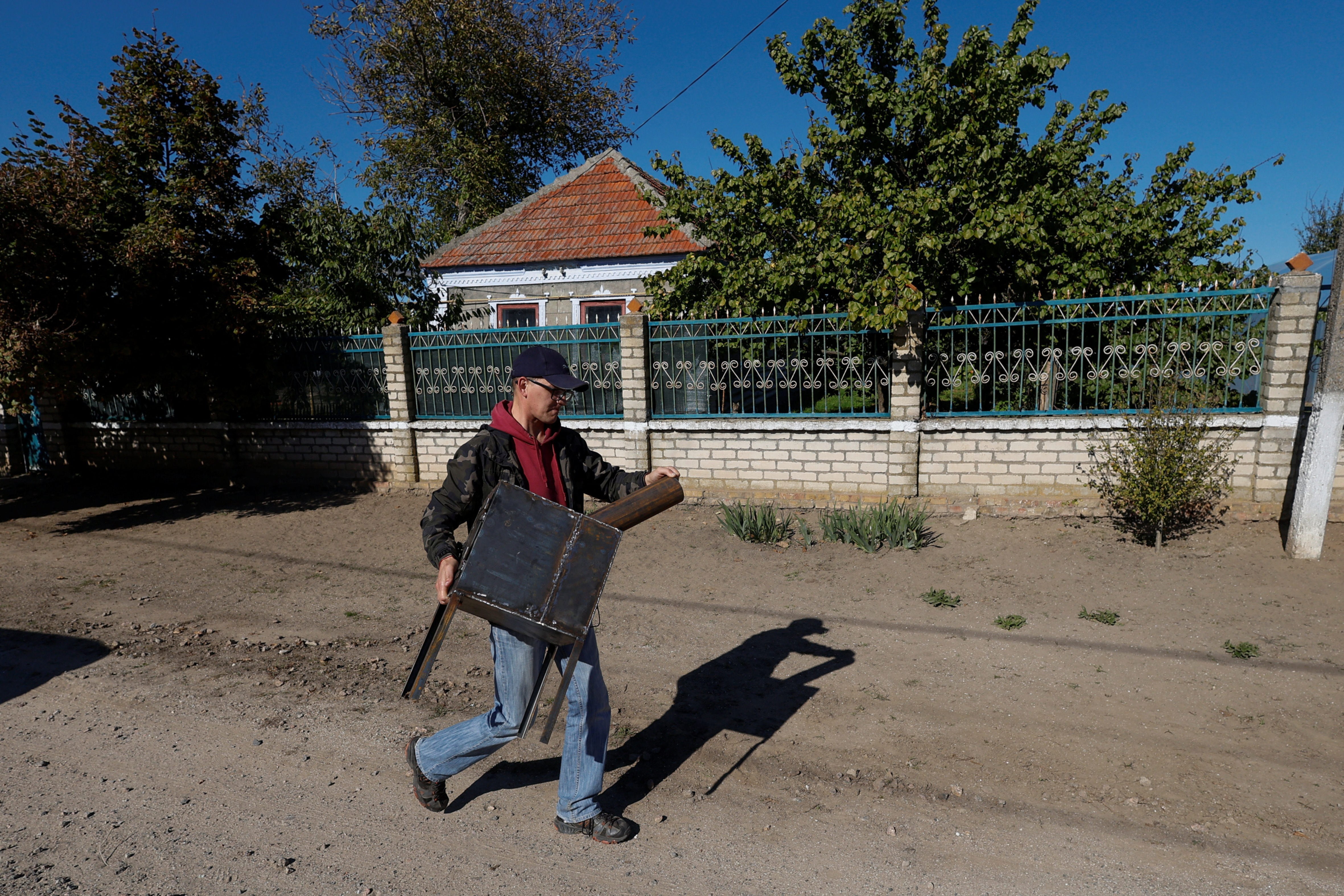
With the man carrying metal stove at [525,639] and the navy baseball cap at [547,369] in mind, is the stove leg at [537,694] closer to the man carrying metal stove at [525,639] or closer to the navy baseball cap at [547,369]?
the man carrying metal stove at [525,639]

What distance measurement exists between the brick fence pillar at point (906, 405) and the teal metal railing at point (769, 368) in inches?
5.5

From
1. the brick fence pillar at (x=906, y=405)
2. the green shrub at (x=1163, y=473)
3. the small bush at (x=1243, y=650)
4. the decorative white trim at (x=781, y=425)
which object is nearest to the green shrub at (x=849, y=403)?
the decorative white trim at (x=781, y=425)

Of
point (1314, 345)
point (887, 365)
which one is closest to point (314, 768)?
point (887, 365)

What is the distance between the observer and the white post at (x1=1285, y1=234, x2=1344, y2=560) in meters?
5.91

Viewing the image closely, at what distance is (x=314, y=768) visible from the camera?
141 inches

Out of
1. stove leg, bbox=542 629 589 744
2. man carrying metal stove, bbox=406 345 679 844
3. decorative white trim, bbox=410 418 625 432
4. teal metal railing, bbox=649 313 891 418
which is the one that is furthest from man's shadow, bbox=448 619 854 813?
decorative white trim, bbox=410 418 625 432

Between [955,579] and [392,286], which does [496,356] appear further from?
[955,579]

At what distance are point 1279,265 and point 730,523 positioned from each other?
13957 mm

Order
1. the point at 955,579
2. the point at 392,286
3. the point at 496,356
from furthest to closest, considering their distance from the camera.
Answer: the point at 392,286
the point at 496,356
the point at 955,579

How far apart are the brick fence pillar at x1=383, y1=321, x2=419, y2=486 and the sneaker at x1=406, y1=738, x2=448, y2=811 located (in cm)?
742

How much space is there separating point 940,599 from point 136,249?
8.55m

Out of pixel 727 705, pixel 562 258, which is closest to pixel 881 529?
pixel 727 705

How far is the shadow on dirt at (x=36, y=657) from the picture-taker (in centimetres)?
461

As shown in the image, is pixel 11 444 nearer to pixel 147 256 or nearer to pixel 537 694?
pixel 147 256
